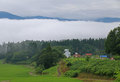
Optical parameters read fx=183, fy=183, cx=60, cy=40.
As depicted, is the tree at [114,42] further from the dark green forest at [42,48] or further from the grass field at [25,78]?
the dark green forest at [42,48]

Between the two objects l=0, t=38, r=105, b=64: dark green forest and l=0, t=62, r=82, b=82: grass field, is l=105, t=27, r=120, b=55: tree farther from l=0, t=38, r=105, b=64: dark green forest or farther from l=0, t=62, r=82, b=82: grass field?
l=0, t=38, r=105, b=64: dark green forest

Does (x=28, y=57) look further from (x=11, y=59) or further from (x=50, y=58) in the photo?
(x=50, y=58)

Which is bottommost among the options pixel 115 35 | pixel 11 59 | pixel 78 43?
pixel 11 59

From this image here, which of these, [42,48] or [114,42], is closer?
[114,42]

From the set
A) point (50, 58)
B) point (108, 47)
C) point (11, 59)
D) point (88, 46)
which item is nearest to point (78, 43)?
point (88, 46)

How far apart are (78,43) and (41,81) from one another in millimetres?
105991

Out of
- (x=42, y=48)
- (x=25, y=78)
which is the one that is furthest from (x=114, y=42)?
(x=42, y=48)

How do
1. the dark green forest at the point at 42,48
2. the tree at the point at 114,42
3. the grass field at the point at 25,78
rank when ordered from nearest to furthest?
1. the grass field at the point at 25,78
2. the tree at the point at 114,42
3. the dark green forest at the point at 42,48

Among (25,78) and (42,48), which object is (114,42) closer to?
(25,78)

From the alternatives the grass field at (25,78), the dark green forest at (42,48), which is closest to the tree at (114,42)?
the grass field at (25,78)

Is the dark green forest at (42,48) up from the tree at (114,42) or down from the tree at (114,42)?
down

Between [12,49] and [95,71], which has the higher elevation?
[95,71]

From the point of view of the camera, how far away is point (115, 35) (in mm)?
49938

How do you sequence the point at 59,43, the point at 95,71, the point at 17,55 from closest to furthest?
the point at 95,71 < the point at 17,55 < the point at 59,43
